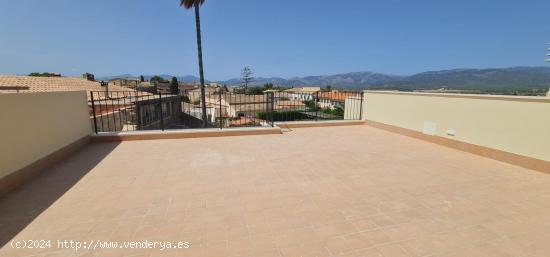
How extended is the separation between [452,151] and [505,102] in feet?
3.57

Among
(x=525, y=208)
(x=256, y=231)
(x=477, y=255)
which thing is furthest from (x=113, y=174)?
(x=525, y=208)

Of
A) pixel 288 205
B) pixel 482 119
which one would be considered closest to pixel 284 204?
pixel 288 205

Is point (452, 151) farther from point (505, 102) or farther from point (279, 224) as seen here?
point (279, 224)

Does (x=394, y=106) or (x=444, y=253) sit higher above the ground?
(x=394, y=106)

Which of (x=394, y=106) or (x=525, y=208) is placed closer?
(x=525, y=208)

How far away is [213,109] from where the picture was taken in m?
19.8

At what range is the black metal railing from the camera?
736 centimetres

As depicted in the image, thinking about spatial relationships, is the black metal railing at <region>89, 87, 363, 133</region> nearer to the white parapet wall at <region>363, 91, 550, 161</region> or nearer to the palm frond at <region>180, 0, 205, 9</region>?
the white parapet wall at <region>363, 91, 550, 161</region>

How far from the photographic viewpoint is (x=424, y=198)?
9.00 feet

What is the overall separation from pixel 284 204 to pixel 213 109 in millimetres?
17975

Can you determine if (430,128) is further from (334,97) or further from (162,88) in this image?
(162,88)

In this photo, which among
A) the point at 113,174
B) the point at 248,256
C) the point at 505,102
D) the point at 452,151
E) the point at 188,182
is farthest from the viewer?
the point at 452,151

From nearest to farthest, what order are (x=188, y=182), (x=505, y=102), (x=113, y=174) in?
(x=188, y=182) < (x=113, y=174) < (x=505, y=102)

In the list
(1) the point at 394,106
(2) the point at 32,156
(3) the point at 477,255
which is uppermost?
(1) the point at 394,106
